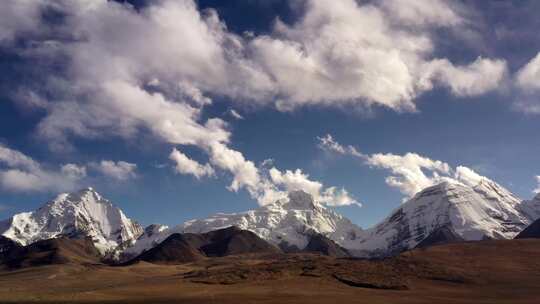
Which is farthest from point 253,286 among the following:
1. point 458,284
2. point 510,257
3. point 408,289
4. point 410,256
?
point 510,257

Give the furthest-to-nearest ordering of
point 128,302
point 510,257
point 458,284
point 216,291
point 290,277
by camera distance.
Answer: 1. point 510,257
2. point 290,277
3. point 458,284
4. point 216,291
5. point 128,302

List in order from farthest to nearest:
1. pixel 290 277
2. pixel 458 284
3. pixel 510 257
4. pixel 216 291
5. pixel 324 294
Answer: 1. pixel 510 257
2. pixel 290 277
3. pixel 458 284
4. pixel 216 291
5. pixel 324 294

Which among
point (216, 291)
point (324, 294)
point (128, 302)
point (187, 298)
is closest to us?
point (128, 302)

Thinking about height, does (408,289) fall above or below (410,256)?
below

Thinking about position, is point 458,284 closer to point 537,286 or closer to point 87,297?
point 537,286

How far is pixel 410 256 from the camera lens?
190375 millimetres

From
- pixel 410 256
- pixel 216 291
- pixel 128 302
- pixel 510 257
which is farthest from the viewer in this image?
pixel 410 256

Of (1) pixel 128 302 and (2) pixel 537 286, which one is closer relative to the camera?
(1) pixel 128 302

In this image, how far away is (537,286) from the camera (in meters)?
132

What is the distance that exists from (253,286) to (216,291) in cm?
1618

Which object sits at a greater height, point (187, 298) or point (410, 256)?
point (410, 256)

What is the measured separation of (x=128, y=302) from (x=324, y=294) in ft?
139

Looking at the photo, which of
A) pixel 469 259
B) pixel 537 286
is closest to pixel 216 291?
pixel 537 286

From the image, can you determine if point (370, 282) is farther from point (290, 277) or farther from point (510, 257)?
point (510, 257)
